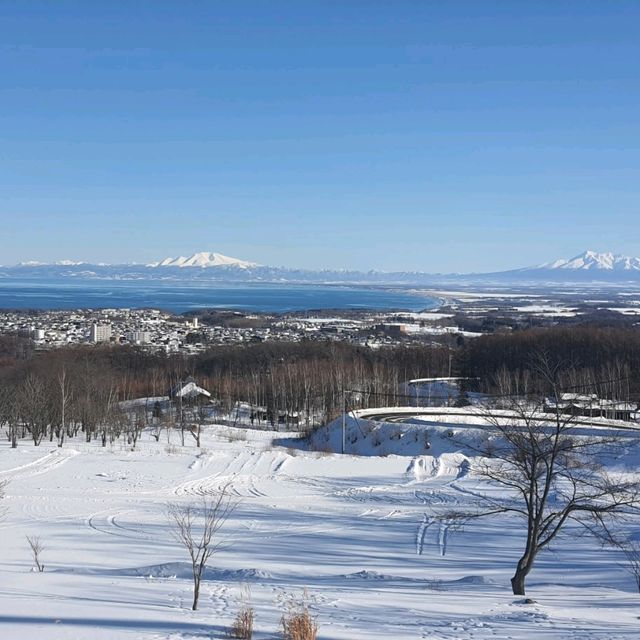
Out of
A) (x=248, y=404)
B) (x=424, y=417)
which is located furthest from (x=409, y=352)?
(x=424, y=417)

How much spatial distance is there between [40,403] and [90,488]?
12697mm

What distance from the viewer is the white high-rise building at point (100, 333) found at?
89056 millimetres

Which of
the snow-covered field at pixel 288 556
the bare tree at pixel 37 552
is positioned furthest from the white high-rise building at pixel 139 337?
the bare tree at pixel 37 552

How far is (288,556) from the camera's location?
55.8 ft

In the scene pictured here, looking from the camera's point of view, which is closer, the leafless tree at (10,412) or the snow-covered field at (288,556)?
the snow-covered field at (288,556)

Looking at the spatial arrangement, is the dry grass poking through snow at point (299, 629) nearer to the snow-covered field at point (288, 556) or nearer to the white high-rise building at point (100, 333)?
the snow-covered field at point (288, 556)

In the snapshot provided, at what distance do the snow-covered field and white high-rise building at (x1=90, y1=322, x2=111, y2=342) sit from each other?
5671cm

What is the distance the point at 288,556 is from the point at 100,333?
7938 centimetres

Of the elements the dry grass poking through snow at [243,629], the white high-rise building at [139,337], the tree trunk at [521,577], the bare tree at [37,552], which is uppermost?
the dry grass poking through snow at [243,629]

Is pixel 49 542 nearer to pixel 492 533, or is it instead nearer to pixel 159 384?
pixel 492 533

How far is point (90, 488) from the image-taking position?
25594 millimetres

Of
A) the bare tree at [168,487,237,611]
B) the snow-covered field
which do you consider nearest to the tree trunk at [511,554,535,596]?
the snow-covered field

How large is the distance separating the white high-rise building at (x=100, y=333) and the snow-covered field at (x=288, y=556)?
5671cm

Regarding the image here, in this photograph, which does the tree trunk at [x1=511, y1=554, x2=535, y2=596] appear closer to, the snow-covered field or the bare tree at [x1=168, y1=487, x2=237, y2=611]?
the snow-covered field
